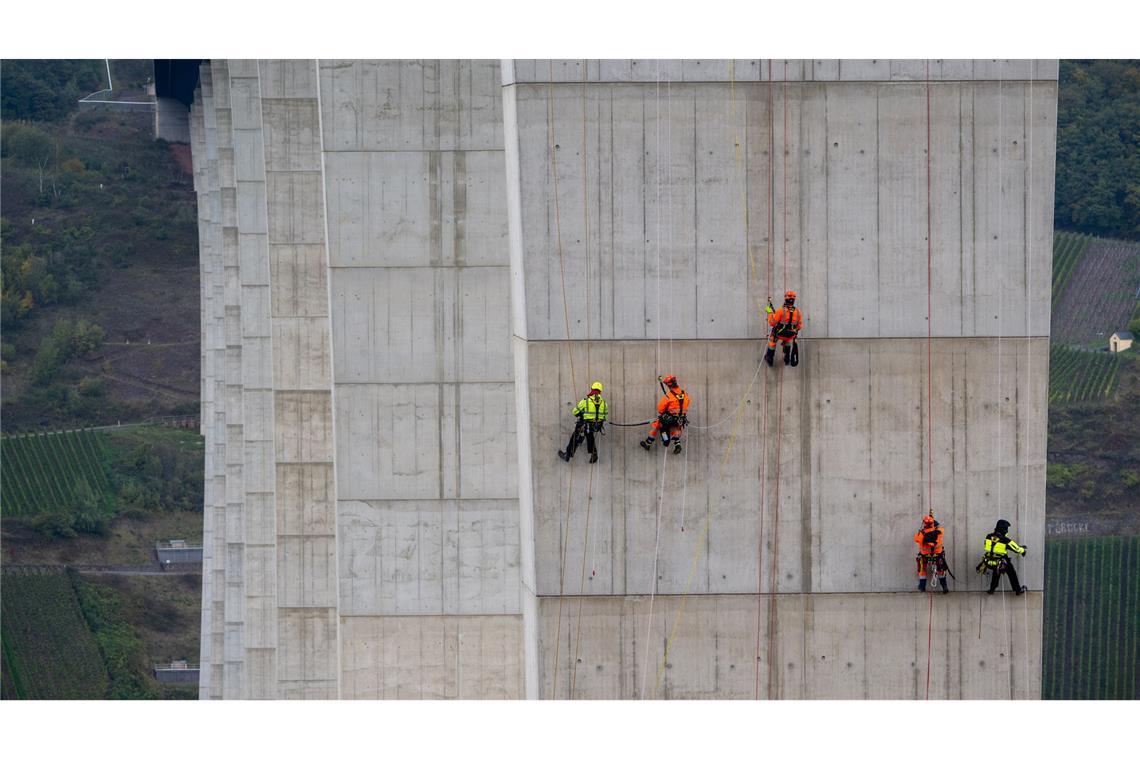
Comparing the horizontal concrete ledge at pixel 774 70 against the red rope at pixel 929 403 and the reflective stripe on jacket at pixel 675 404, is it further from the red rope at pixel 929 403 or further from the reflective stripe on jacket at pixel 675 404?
the reflective stripe on jacket at pixel 675 404

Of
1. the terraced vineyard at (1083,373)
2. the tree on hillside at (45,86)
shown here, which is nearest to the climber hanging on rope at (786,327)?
the terraced vineyard at (1083,373)

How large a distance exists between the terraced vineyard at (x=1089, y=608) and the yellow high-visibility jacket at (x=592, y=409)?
51.6 metres

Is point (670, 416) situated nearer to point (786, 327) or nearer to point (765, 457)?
point (765, 457)

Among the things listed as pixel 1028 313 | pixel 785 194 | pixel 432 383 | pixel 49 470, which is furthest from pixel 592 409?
pixel 49 470

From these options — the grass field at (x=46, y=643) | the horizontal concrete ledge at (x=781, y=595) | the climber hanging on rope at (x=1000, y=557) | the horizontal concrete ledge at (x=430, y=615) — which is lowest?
the grass field at (x=46, y=643)

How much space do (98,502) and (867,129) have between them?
56049 mm

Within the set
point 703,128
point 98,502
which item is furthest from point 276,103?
point 98,502

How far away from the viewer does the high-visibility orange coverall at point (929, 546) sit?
29.8 metres

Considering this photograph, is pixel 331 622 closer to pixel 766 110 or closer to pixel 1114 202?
pixel 766 110

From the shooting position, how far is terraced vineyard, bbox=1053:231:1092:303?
8038cm

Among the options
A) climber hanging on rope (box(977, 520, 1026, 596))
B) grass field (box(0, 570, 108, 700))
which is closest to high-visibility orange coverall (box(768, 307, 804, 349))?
climber hanging on rope (box(977, 520, 1026, 596))

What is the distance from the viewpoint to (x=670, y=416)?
29625mm

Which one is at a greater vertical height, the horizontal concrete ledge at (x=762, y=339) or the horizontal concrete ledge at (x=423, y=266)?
the horizontal concrete ledge at (x=423, y=266)

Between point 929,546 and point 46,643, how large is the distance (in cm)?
5319
